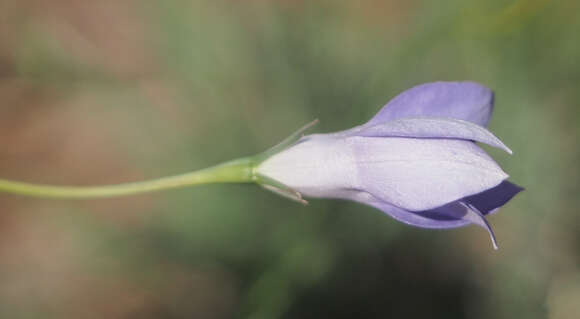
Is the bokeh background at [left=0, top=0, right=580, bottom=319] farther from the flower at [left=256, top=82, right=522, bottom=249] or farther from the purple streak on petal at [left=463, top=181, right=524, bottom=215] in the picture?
the purple streak on petal at [left=463, top=181, right=524, bottom=215]

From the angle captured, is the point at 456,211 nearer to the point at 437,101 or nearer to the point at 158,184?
the point at 437,101

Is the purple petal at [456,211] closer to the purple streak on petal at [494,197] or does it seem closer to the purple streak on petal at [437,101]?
the purple streak on petal at [494,197]

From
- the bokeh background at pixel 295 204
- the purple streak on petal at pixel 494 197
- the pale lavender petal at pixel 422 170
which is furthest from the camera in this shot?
the bokeh background at pixel 295 204

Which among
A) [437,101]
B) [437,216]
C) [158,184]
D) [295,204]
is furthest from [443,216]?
[295,204]

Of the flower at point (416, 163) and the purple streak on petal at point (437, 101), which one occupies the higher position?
the purple streak on petal at point (437, 101)

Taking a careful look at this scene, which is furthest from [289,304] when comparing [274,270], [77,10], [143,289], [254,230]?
[77,10]

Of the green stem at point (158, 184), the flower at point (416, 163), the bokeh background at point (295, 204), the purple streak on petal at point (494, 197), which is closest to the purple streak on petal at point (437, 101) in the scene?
the flower at point (416, 163)

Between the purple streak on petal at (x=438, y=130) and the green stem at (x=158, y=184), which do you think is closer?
the purple streak on petal at (x=438, y=130)

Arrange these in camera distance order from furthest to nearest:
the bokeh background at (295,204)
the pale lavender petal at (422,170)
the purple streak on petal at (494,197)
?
1. the bokeh background at (295,204)
2. the purple streak on petal at (494,197)
3. the pale lavender petal at (422,170)
